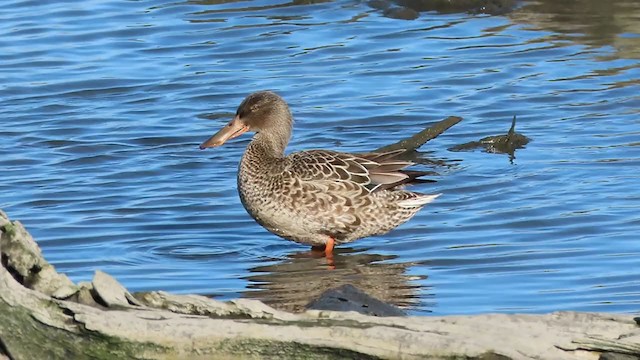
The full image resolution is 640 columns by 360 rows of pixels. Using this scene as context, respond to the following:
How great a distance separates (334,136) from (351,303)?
5.56m

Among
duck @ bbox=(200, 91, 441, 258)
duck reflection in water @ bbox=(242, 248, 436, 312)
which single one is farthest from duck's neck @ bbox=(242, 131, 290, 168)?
duck reflection in water @ bbox=(242, 248, 436, 312)

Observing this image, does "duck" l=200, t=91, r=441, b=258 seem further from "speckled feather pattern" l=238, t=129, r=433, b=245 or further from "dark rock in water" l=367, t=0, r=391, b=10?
"dark rock in water" l=367, t=0, r=391, b=10

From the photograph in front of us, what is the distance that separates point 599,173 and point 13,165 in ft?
13.8

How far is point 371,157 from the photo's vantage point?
914cm

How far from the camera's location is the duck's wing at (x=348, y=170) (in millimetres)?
8844

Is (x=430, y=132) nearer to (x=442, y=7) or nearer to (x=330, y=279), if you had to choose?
(x=330, y=279)

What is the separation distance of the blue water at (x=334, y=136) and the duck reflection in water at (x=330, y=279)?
2 cm

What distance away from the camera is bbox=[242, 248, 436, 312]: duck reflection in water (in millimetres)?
7527

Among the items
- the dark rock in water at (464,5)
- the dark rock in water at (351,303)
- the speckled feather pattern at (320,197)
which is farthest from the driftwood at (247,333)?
the dark rock in water at (464,5)

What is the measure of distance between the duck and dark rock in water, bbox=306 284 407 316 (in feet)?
8.27

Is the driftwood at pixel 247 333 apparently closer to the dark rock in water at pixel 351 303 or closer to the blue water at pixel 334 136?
the dark rock in water at pixel 351 303

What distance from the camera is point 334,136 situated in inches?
452

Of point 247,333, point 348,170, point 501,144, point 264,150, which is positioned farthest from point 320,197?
point 247,333

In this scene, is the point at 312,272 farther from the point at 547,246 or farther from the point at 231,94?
the point at 231,94
